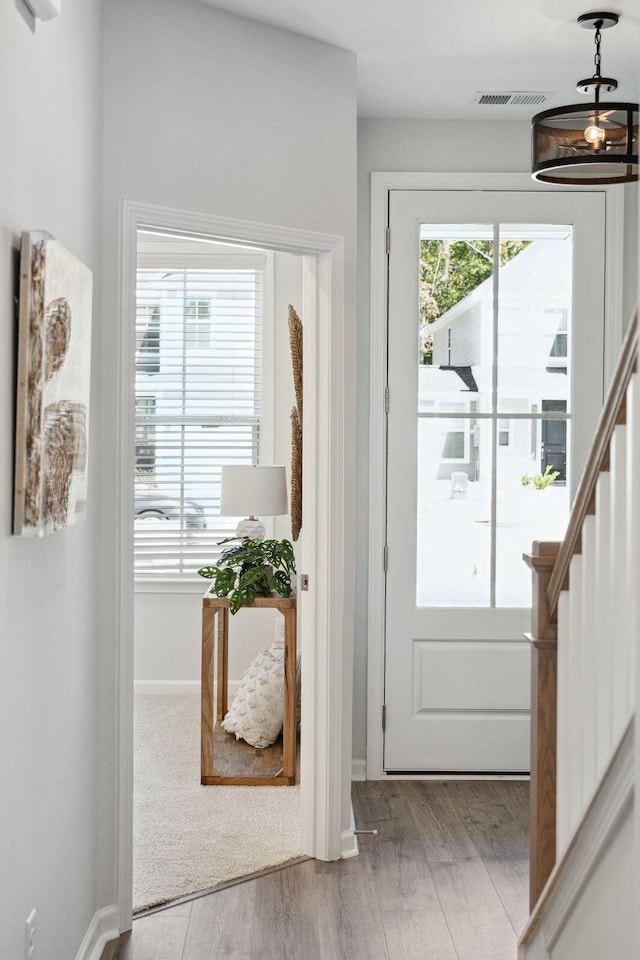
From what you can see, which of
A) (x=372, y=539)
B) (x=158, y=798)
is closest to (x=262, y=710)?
(x=158, y=798)

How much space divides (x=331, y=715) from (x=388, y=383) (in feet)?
4.86

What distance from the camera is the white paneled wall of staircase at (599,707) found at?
67.8 inches

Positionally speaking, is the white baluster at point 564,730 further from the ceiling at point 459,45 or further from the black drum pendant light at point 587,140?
the ceiling at point 459,45

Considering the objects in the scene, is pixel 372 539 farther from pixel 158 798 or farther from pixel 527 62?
pixel 527 62

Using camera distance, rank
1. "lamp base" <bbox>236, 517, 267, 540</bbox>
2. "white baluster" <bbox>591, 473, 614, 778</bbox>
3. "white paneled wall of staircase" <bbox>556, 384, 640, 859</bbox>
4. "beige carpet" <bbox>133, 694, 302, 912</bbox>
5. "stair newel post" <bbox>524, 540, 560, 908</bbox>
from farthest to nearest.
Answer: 1. "lamp base" <bbox>236, 517, 267, 540</bbox>
2. "beige carpet" <bbox>133, 694, 302, 912</bbox>
3. "stair newel post" <bbox>524, 540, 560, 908</bbox>
4. "white baluster" <bbox>591, 473, 614, 778</bbox>
5. "white paneled wall of staircase" <bbox>556, 384, 640, 859</bbox>

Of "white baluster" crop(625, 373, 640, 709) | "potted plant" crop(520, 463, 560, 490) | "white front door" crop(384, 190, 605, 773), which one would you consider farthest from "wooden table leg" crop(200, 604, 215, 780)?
"white baluster" crop(625, 373, 640, 709)

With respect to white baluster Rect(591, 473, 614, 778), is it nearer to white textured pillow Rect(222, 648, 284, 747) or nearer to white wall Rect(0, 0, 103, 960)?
white wall Rect(0, 0, 103, 960)

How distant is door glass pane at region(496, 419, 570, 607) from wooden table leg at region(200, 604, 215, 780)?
1298mm

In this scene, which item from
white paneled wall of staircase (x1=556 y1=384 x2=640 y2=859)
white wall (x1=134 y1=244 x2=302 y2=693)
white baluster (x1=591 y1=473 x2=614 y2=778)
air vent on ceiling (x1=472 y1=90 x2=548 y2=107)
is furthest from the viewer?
white wall (x1=134 y1=244 x2=302 y2=693)

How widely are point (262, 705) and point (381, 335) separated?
5.78ft

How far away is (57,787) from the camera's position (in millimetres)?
2320

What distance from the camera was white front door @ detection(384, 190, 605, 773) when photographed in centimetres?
410

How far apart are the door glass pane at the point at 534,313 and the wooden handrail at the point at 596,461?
2.07 m

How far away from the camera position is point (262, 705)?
437 cm
